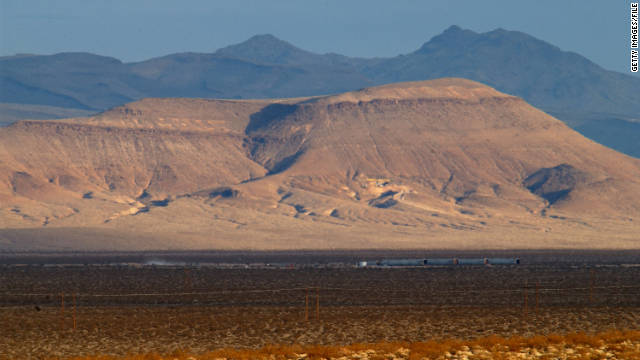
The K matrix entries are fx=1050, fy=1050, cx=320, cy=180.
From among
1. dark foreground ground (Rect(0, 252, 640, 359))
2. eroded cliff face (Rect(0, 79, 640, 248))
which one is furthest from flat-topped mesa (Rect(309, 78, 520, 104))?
dark foreground ground (Rect(0, 252, 640, 359))

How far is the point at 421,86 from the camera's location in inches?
7677

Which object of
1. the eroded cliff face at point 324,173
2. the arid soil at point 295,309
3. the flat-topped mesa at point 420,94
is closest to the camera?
the arid soil at point 295,309

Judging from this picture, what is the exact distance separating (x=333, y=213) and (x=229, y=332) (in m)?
111

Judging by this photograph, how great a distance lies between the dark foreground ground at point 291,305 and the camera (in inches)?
1351

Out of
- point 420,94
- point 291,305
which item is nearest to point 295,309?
point 291,305

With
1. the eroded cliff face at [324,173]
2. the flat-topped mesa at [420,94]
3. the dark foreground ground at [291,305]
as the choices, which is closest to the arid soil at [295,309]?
the dark foreground ground at [291,305]

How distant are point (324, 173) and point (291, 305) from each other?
114 metres

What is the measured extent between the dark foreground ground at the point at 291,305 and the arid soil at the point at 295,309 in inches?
2.4

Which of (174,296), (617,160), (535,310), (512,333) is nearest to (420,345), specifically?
(512,333)

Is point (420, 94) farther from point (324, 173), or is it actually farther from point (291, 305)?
point (291, 305)

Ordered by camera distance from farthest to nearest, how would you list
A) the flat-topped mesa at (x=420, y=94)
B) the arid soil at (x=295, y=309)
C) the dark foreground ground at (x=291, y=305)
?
the flat-topped mesa at (x=420, y=94), the dark foreground ground at (x=291, y=305), the arid soil at (x=295, y=309)

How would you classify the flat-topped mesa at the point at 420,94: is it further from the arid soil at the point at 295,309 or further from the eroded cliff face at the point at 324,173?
the arid soil at the point at 295,309

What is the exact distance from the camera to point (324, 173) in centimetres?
16062

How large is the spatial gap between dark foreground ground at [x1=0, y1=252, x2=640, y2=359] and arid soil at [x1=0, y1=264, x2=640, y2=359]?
0.20ft
